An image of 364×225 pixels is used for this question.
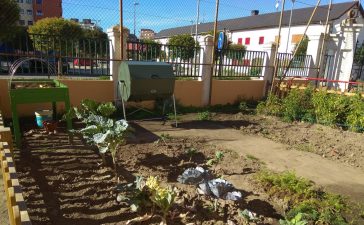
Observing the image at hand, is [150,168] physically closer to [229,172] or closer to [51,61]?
[229,172]

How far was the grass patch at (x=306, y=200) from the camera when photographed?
312 centimetres

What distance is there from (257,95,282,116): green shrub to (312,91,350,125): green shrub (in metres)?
1.02

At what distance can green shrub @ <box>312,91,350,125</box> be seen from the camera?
24.0ft

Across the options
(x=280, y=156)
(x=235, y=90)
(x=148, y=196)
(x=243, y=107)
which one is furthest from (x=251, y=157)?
(x=235, y=90)

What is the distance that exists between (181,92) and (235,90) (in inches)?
84.1

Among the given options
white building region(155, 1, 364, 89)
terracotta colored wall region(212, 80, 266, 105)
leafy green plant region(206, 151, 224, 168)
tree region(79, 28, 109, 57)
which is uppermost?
white building region(155, 1, 364, 89)

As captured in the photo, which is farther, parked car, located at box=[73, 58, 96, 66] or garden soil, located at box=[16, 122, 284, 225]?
parked car, located at box=[73, 58, 96, 66]

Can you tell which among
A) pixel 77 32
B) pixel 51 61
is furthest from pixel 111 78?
pixel 77 32

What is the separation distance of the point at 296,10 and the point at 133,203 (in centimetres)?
4009

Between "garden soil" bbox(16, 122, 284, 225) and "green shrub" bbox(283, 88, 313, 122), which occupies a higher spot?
"green shrub" bbox(283, 88, 313, 122)

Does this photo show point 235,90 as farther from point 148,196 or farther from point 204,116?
point 148,196

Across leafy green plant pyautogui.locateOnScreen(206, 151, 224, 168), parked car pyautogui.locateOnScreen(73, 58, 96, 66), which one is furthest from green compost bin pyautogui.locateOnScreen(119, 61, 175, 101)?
leafy green plant pyautogui.locateOnScreen(206, 151, 224, 168)

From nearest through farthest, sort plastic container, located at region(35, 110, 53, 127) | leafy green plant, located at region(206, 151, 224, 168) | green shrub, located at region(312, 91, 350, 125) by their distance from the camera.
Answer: leafy green plant, located at region(206, 151, 224, 168) < plastic container, located at region(35, 110, 53, 127) < green shrub, located at region(312, 91, 350, 125)

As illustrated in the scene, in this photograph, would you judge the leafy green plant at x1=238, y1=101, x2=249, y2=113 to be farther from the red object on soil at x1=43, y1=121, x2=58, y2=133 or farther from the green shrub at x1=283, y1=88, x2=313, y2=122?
the red object on soil at x1=43, y1=121, x2=58, y2=133
